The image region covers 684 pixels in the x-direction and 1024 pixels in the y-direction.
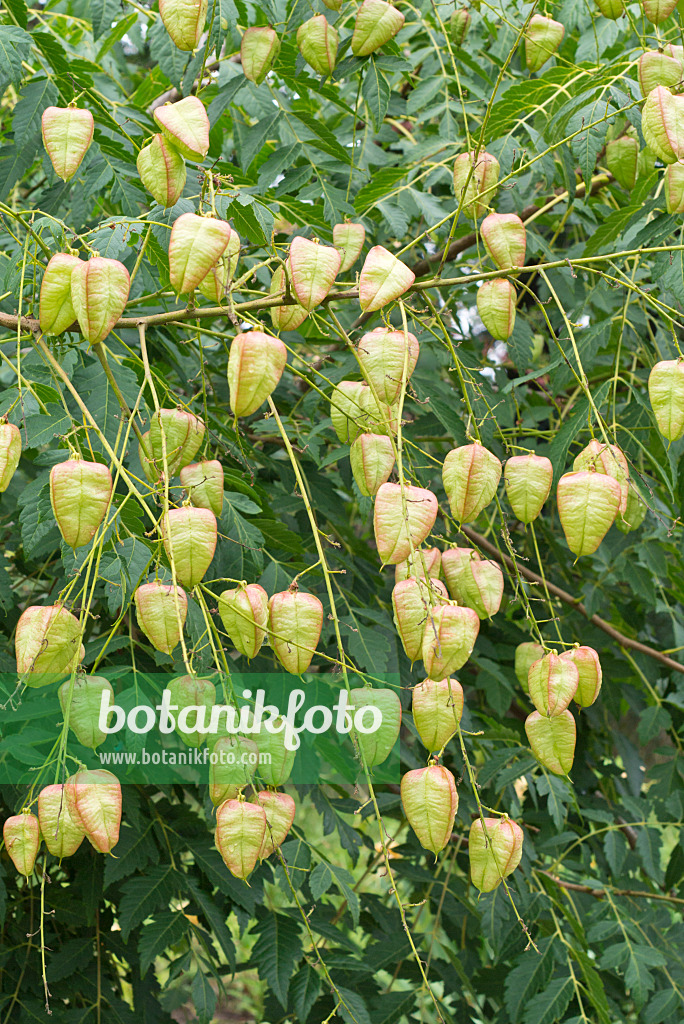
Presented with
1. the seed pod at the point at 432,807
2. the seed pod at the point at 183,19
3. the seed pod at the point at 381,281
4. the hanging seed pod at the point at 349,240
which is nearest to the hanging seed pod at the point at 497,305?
the seed pod at the point at 381,281

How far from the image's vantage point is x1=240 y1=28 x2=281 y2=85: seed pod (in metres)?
1.53

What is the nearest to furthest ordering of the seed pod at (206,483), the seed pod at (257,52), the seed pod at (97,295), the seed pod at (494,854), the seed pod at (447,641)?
the seed pod at (447,641) < the seed pod at (97,295) < the seed pod at (494,854) < the seed pod at (206,483) < the seed pod at (257,52)

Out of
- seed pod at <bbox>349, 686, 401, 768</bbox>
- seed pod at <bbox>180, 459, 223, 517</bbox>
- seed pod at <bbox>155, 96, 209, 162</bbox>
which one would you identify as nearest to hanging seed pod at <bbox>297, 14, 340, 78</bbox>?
seed pod at <bbox>155, 96, 209, 162</bbox>

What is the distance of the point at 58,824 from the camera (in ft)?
3.66

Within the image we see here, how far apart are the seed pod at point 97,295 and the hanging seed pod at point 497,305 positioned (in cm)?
53

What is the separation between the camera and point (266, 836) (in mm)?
1165

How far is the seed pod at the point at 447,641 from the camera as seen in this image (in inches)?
40.5

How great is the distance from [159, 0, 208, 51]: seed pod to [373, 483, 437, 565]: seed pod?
0.71 metres

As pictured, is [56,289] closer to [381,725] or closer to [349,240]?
[349,240]

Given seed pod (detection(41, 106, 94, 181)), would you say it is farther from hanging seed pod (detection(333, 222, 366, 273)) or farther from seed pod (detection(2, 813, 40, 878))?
seed pod (detection(2, 813, 40, 878))

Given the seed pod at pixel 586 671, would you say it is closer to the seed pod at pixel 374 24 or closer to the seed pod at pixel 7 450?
the seed pod at pixel 7 450

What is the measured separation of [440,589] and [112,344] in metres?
1.18

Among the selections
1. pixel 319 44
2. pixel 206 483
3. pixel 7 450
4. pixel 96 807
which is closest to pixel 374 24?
pixel 319 44

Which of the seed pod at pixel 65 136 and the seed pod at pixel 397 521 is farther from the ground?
the seed pod at pixel 65 136
